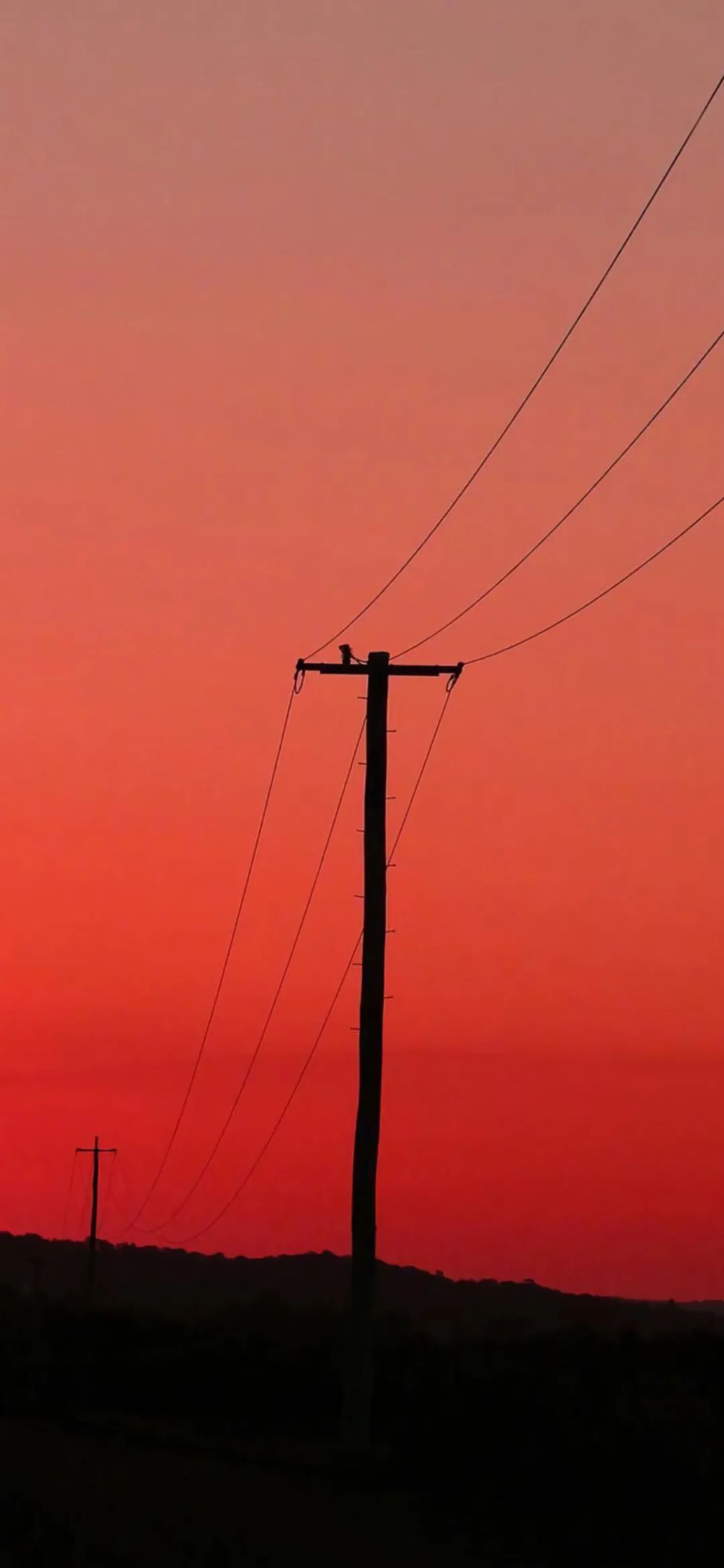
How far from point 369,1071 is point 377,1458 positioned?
17.4 feet

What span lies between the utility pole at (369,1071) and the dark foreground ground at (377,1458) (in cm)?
95

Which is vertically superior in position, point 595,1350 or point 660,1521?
point 595,1350

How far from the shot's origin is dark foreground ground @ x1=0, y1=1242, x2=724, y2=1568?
80.3ft

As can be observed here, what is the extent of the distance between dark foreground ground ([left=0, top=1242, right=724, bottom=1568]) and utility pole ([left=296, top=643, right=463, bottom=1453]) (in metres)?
0.95

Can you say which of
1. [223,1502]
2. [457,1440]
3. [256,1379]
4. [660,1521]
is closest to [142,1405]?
[256,1379]

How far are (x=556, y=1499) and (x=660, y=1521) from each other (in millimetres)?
2219

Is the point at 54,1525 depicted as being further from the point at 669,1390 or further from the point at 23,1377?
the point at 23,1377

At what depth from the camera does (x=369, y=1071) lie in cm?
3500

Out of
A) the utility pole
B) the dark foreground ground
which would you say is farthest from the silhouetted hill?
the utility pole

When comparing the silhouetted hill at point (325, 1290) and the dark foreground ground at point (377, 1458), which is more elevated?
the silhouetted hill at point (325, 1290)

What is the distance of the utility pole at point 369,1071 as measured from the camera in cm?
3400

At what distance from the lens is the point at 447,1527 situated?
2636cm

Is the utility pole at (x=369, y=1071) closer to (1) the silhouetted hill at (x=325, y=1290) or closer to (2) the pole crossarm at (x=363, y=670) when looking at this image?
(2) the pole crossarm at (x=363, y=670)

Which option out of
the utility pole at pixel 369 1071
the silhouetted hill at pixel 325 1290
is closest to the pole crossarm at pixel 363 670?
the utility pole at pixel 369 1071
